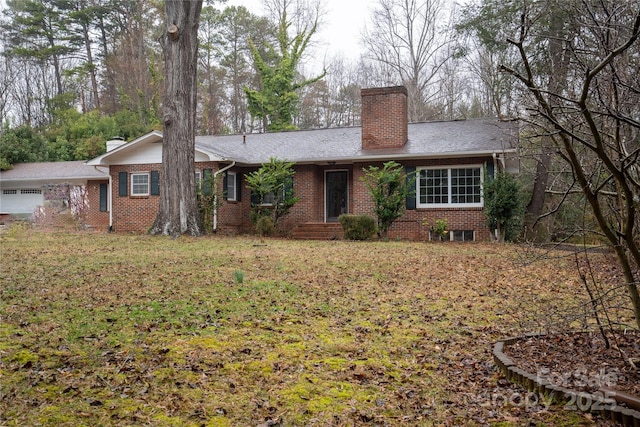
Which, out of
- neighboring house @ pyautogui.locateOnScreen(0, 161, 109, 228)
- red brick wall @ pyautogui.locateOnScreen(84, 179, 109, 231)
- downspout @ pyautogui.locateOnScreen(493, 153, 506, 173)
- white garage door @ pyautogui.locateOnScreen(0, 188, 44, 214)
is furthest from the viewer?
white garage door @ pyautogui.locateOnScreen(0, 188, 44, 214)

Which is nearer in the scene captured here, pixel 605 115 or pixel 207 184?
pixel 605 115

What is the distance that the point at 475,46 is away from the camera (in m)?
19.7

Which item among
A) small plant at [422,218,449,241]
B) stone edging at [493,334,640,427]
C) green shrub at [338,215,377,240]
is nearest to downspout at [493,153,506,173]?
small plant at [422,218,449,241]

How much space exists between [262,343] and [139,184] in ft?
52.4

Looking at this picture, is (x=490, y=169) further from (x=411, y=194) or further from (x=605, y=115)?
(x=605, y=115)

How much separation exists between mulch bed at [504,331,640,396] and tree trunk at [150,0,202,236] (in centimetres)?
1235

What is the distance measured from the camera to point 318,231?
17.5 metres

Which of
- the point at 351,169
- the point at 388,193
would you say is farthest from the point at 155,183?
the point at 388,193

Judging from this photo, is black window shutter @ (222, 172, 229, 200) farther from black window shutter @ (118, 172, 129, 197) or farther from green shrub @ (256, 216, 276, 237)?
black window shutter @ (118, 172, 129, 197)

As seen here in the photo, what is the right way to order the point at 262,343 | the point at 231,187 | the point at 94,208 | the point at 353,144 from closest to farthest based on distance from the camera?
1. the point at 262,343
2. the point at 231,187
3. the point at 353,144
4. the point at 94,208

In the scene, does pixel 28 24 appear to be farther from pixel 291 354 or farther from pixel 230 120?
pixel 291 354

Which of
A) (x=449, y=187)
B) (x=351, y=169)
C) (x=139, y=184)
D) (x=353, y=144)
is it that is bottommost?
(x=449, y=187)

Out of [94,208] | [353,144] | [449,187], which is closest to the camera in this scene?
[449,187]

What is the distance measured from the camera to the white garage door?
2636 centimetres
